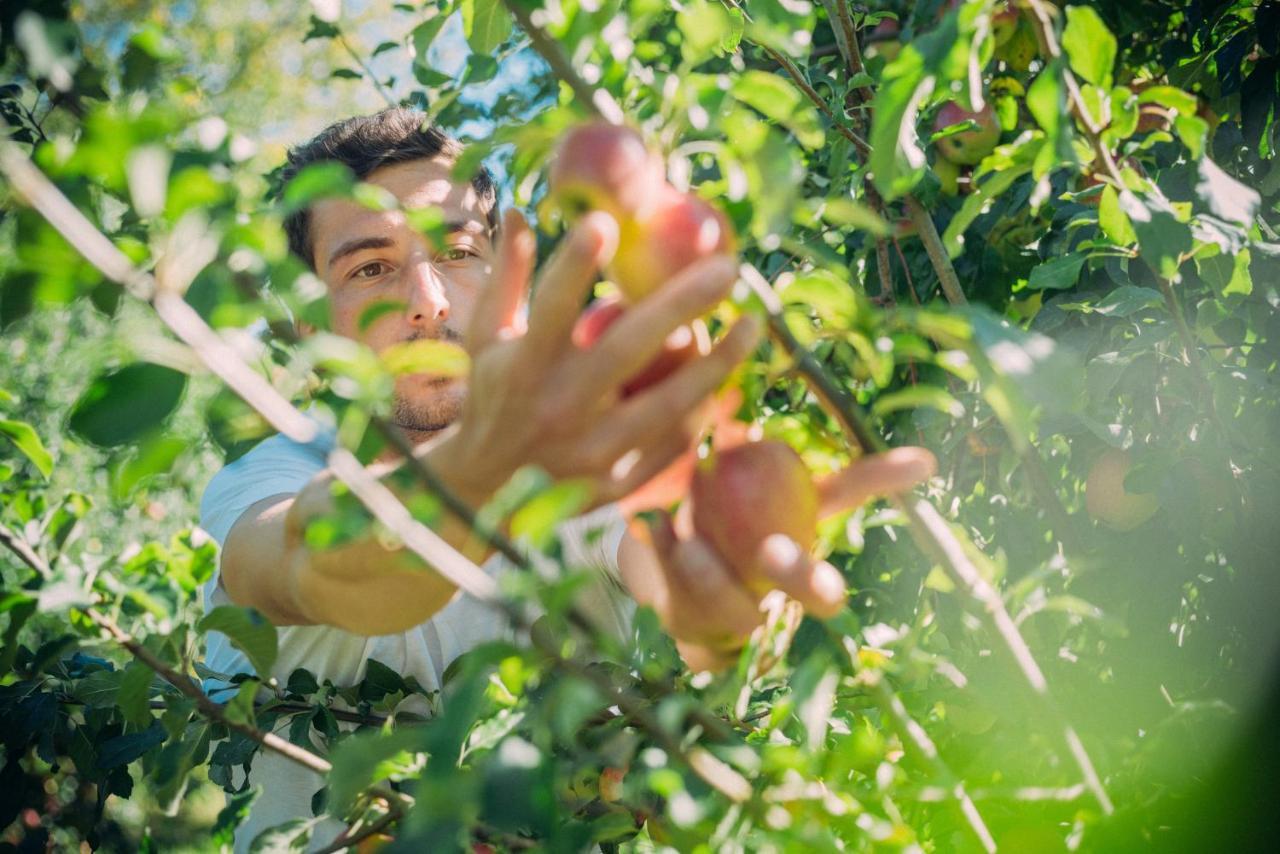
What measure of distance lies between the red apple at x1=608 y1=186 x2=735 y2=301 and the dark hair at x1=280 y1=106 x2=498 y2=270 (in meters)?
1.30

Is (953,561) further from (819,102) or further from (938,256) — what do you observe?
(819,102)

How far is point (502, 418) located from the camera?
0.50m

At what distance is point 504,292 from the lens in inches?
21.5

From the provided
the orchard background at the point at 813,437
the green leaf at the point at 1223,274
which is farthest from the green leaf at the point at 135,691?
the green leaf at the point at 1223,274

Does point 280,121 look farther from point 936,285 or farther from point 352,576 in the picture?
point 352,576

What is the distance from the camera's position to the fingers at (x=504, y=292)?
0.54m

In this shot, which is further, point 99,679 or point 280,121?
point 280,121

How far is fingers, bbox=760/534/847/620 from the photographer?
0.54 metres

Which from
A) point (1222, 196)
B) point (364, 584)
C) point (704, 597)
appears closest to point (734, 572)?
point (704, 597)

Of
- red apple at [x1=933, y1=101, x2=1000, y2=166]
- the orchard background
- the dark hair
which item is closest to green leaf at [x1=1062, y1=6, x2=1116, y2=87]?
the orchard background

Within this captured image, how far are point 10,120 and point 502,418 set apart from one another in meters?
0.81

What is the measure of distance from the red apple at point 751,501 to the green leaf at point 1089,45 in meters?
0.40

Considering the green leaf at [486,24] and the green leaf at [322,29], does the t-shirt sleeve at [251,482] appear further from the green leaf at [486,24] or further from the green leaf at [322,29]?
the green leaf at [322,29]

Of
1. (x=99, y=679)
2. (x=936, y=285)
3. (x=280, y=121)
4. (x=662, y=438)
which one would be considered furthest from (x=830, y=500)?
(x=280, y=121)
